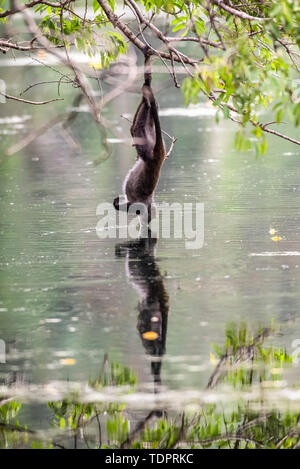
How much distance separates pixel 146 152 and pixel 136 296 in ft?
5.90

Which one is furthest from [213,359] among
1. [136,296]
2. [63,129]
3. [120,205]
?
[120,205]

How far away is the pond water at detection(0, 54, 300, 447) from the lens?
6746 mm

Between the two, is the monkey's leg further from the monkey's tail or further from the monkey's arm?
the monkey's tail

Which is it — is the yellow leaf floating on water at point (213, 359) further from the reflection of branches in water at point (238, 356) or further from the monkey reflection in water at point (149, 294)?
the monkey reflection in water at point (149, 294)

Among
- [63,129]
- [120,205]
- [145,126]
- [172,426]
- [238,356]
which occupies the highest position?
[63,129]

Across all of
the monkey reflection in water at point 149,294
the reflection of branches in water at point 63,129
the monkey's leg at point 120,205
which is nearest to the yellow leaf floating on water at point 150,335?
the monkey reflection in water at point 149,294

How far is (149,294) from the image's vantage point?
363 inches

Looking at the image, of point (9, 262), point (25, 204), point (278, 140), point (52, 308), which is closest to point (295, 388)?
point (52, 308)

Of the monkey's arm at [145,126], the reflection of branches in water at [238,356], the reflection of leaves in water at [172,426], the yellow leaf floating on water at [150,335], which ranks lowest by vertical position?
the yellow leaf floating on water at [150,335]

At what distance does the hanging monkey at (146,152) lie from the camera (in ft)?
31.0

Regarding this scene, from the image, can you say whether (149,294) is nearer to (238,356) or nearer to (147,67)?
(238,356)

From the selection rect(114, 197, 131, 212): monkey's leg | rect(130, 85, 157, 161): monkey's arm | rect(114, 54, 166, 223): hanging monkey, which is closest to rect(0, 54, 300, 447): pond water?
rect(114, 197, 131, 212): monkey's leg

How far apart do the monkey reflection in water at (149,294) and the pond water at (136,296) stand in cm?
2

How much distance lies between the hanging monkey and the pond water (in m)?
0.57
